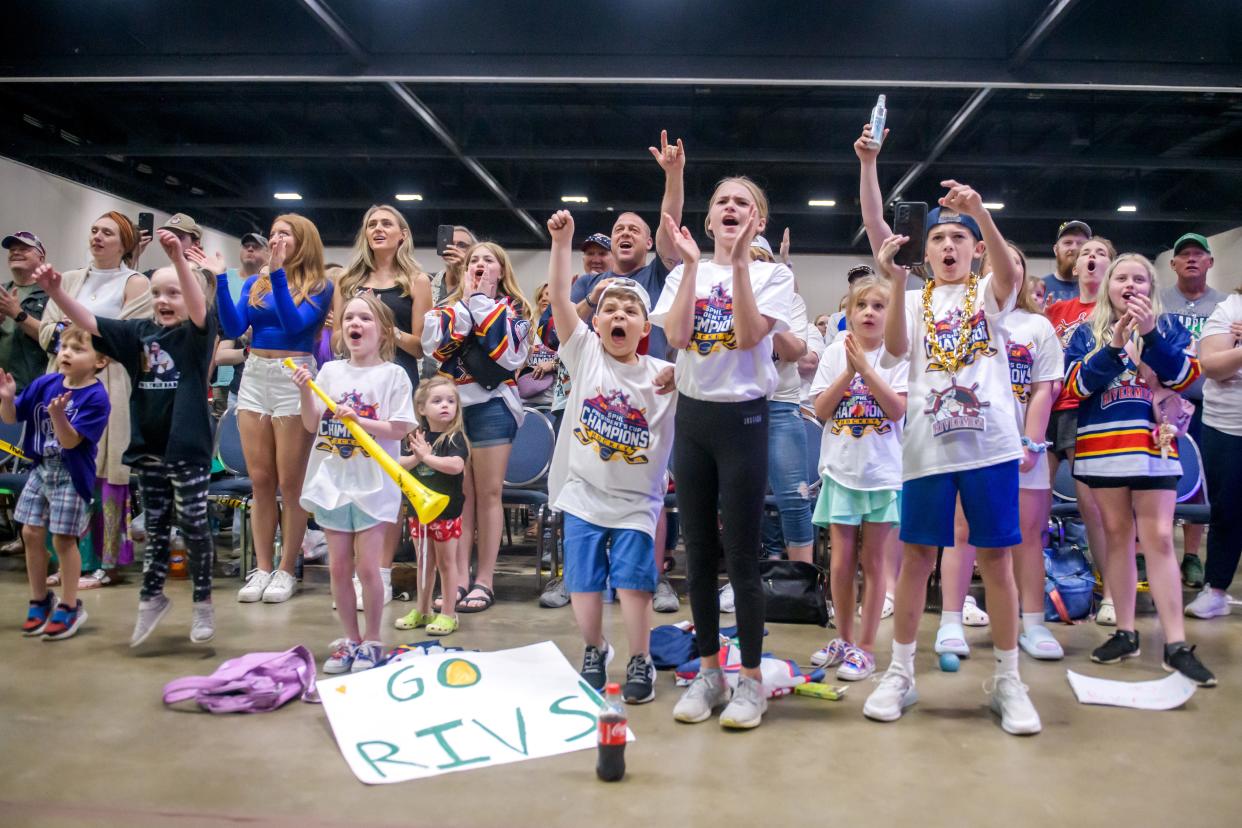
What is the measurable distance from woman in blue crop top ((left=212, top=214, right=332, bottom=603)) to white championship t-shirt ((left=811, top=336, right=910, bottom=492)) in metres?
2.36

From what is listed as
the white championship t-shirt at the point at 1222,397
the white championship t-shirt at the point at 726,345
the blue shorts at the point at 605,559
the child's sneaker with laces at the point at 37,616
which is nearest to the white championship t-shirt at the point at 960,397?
the white championship t-shirt at the point at 726,345

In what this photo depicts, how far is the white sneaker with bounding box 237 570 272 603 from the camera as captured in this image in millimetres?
4411

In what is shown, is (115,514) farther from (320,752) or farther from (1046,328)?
(1046,328)

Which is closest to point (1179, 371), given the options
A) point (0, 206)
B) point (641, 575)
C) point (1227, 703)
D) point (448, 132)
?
point (1227, 703)

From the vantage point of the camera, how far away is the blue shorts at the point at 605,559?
9.71 feet

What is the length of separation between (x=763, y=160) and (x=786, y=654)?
25.2 feet

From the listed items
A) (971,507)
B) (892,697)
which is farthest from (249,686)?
(971,507)

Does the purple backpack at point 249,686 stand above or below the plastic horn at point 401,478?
below

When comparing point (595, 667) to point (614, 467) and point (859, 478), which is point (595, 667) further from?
point (859, 478)

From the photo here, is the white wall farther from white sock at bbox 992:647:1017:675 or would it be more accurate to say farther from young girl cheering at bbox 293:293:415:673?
white sock at bbox 992:647:1017:675

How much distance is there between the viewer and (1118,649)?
3.59 m

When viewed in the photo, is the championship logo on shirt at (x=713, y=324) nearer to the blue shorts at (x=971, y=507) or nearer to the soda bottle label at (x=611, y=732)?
the blue shorts at (x=971, y=507)

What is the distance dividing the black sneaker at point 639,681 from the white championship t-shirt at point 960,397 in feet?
3.51

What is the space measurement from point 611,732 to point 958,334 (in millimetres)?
1618
